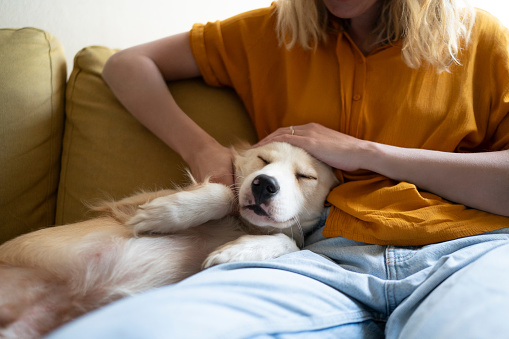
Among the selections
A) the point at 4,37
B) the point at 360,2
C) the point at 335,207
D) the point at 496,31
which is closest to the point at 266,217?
the point at 335,207

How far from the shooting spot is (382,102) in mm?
1324

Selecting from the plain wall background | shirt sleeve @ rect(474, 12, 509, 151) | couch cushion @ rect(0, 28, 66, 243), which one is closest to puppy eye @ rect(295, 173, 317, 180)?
shirt sleeve @ rect(474, 12, 509, 151)

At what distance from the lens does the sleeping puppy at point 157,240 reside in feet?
3.20

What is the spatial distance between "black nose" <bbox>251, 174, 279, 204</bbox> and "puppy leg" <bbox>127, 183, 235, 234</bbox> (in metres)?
0.12

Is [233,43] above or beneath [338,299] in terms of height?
above

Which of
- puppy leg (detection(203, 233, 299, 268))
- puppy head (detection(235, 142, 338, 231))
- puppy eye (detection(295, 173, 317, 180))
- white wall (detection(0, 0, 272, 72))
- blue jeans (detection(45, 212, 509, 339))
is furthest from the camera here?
white wall (detection(0, 0, 272, 72))

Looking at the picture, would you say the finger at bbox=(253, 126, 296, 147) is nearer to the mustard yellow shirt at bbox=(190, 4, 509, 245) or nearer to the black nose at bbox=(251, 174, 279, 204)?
the mustard yellow shirt at bbox=(190, 4, 509, 245)

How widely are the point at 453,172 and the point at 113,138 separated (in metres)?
1.17

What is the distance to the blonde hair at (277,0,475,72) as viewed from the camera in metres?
1.29

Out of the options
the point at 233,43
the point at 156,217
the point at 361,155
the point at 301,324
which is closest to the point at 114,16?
the point at 233,43

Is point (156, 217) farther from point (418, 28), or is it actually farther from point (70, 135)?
point (418, 28)

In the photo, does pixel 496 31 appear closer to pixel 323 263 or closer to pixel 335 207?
pixel 335 207

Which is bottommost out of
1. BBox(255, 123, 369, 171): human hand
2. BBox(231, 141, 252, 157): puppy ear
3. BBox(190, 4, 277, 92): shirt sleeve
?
BBox(231, 141, 252, 157): puppy ear

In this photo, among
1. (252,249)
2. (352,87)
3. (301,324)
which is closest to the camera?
(301,324)
